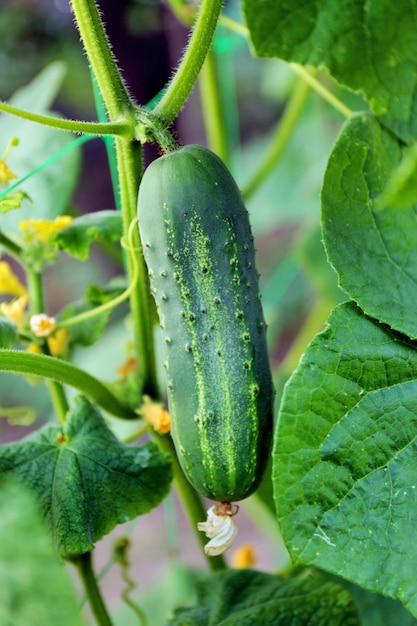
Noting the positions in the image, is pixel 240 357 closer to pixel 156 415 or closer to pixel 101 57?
pixel 156 415

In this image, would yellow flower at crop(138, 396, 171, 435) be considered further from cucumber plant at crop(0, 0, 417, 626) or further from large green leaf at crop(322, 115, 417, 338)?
large green leaf at crop(322, 115, 417, 338)

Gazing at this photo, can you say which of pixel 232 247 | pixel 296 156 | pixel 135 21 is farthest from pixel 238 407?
pixel 135 21

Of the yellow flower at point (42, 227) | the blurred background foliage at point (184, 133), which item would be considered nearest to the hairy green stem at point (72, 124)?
the yellow flower at point (42, 227)

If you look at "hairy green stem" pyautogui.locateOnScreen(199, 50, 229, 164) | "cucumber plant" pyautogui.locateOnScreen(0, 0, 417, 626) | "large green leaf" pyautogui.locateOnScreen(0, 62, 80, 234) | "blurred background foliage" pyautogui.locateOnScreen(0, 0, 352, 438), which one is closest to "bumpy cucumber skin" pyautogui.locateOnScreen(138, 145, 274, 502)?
"cucumber plant" pyautogui.locateOnScreen(0, 0, 417, 626)

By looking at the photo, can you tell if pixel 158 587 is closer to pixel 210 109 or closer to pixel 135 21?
pixel 210 109

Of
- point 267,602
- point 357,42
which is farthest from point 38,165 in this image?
point 267,602
